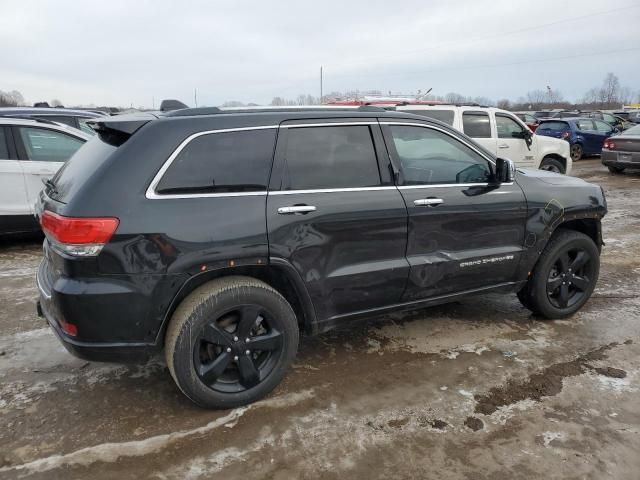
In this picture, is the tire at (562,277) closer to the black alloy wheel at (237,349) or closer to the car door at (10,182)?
the black alloy wheel at (237,349)

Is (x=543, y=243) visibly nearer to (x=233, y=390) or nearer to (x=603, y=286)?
(x=603, y=286)

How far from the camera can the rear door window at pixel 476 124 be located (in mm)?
9312

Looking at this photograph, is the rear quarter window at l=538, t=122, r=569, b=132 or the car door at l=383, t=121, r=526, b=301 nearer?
the car door at l=383, t=121, r=526, b=301

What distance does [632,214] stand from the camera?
29.0 ft

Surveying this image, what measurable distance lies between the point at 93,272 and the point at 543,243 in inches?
132

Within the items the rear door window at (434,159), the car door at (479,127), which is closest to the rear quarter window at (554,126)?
the car door at (479,127)

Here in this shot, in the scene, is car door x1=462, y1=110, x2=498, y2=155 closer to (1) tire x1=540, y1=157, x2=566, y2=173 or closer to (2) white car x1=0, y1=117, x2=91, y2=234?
(1) tire x1=540, y1=157, x2=566, y2=173

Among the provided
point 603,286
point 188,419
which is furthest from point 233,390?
point 603,286

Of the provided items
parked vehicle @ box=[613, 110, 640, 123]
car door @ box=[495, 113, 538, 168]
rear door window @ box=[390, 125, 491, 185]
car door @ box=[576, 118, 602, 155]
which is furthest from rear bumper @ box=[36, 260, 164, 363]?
parked vehicle @ box=[613, 110, 640, 123]

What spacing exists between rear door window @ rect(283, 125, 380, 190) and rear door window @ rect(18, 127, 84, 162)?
461cm

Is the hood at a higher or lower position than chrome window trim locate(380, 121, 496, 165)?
lower

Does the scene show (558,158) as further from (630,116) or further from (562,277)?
(630,116)

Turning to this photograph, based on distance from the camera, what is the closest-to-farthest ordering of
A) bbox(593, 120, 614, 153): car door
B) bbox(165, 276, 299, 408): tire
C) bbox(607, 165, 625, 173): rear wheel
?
bbox(165, 276, 299, 408): tire, bbox(607, 165, 625, 173): rear wheel, bbox(593, 120, 614, 153): car door

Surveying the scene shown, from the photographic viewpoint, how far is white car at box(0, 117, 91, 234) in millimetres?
6227
